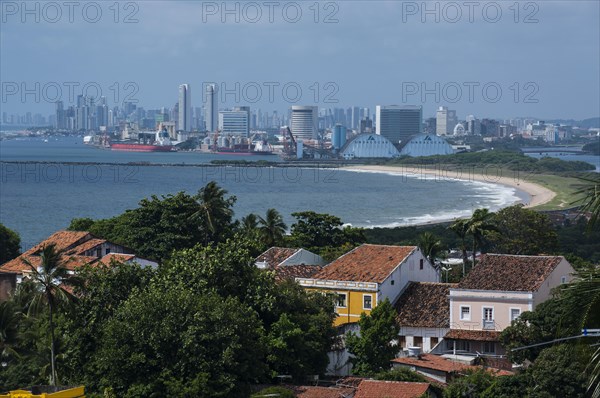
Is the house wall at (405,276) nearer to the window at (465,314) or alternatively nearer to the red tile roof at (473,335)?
the window at (465,314)

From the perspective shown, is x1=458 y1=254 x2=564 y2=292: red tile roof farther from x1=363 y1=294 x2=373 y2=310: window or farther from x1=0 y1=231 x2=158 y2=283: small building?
x1=0 y1=231 x2=158 y2=283: small building

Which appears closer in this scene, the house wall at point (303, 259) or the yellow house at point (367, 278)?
the yellow house at point (367, 278)

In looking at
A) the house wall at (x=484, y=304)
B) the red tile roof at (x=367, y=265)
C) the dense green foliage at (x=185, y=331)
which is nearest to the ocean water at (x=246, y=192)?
the red tile roof at (x=367, y=265)

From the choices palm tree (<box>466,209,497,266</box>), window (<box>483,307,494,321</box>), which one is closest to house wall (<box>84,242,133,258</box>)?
palm tree (<box>466,209,497,266</box>)

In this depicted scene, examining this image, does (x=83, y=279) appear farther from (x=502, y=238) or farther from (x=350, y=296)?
(x=502, y=238)

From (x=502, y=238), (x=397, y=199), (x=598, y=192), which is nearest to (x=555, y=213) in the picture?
(x=397, y=199)

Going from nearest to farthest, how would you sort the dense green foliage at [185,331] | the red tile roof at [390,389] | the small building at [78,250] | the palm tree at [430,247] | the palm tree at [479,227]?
the dense green foliage at [185,331] → the red tile roof at [390,389] → the small building at [78,250] → the palm tree at [479,227] → the palm tree at [430,247]
